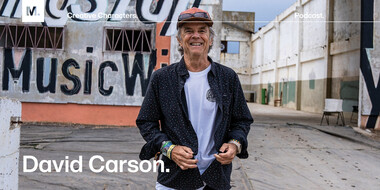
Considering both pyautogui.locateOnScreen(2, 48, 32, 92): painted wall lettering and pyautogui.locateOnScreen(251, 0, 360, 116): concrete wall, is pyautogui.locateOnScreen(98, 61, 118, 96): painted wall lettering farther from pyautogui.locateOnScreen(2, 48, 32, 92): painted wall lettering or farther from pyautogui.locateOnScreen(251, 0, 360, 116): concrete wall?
pyautogui.locateOnScreen(251, 0, 360, 116): concrete wall

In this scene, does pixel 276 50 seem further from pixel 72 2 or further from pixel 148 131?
pixel 148 131

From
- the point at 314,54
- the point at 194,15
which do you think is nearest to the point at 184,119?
the point at 194,15

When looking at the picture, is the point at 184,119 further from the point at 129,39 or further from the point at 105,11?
the point at 105,11

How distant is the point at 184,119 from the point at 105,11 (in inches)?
318

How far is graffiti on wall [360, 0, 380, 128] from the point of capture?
9141 millimetres

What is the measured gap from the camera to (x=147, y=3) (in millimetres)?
9031

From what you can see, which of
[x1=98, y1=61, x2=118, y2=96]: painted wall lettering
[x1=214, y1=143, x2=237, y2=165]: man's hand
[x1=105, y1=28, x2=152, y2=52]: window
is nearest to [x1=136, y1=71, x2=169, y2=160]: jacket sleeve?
[x1=214, y1=143, x2=237, y2=165]: man's hand

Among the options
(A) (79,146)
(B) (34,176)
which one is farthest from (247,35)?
(B) (34,176)

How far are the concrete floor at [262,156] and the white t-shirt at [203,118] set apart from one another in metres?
2.51

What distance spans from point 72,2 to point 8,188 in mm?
8042

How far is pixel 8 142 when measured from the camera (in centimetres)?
192

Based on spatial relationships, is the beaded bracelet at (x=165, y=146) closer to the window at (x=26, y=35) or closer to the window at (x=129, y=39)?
the window at (x=129, y=39)

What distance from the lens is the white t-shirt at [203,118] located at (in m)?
1.69

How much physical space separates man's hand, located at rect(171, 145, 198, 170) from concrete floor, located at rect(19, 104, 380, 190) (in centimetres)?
257
